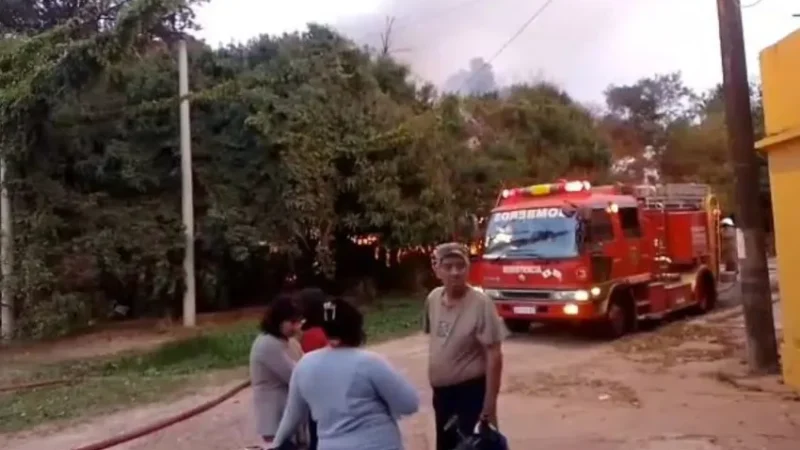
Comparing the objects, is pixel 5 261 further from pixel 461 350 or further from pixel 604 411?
pixel 461 350

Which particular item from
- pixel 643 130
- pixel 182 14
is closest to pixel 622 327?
pixel 182 14

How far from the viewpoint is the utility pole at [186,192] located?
21516 millimetres

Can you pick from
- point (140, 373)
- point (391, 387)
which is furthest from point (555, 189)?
point (391, 387)

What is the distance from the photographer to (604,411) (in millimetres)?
9977

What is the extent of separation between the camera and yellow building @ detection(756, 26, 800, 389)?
32.2 feet

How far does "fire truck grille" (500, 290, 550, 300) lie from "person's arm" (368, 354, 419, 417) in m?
11.6

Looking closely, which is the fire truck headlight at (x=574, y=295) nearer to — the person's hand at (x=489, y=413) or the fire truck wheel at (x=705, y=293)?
the fire truck wheel at (x=705, y=293)

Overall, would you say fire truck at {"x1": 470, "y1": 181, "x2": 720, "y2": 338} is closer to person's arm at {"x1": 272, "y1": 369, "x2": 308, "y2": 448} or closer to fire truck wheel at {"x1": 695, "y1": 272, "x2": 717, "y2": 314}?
fire truck wheel at {"x1": 695, "y1": 272, "x2": 717, "y2": 314}

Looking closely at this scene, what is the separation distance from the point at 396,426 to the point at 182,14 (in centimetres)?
1884

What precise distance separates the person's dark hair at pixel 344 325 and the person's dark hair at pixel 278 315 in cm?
134

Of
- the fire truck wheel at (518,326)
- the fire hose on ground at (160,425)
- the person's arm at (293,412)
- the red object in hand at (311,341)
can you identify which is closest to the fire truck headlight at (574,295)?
the fire truck wheel at (518,326)

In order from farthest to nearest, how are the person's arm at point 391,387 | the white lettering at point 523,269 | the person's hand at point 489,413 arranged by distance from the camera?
the white lettering at point 523,269
the person's hand at point 489,413
the person's arm at point 391,387

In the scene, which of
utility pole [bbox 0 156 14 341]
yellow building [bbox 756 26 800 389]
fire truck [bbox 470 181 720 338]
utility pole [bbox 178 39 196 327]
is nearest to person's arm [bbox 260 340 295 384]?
yellow building [bbox 756 26 800 389]

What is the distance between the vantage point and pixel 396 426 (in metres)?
3.98
